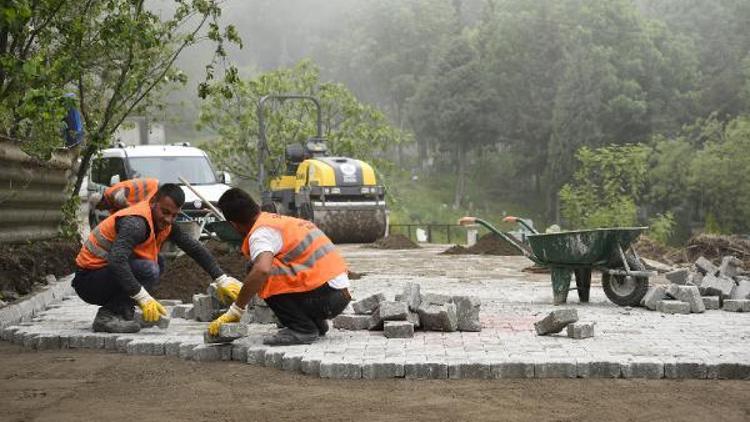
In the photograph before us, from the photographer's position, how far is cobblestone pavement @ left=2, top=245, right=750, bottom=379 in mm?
6793

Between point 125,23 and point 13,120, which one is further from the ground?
point 125,23

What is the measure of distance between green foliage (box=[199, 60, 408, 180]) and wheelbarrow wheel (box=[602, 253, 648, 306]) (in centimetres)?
3184

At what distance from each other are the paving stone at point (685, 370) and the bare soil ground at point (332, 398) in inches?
5.5

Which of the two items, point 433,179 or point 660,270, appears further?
point 433,179

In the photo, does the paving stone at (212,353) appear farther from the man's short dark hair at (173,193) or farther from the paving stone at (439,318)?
the paving stone at (439,318)

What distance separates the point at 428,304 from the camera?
8.91 meters

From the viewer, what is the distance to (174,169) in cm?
2153

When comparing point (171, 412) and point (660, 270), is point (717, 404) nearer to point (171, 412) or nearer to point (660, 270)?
point (171, 412)

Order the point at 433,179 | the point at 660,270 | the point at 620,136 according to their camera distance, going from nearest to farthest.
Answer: the point at 660,270 → the point at 620,136 → the point at 433,179

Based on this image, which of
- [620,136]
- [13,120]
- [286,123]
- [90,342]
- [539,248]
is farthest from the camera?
[620,136]

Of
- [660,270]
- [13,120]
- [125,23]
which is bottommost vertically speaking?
[660,270]

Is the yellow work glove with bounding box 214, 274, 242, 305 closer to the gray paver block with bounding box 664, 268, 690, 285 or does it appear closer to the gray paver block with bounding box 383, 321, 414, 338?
the gray paver block with bounding box 383, 321, 414, 338

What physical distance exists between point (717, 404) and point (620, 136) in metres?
61.6

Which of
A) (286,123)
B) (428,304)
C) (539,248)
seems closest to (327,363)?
(428,304)
